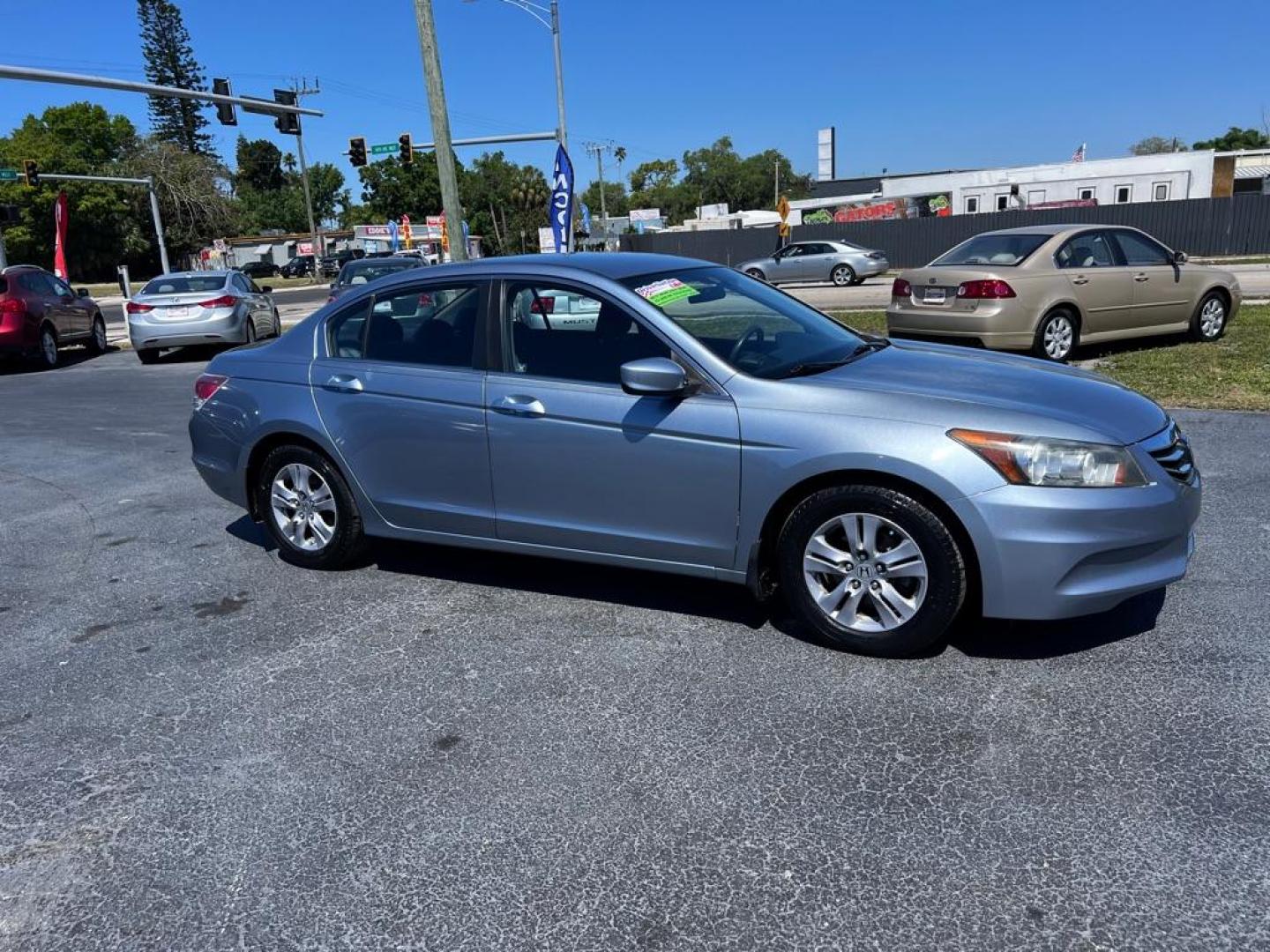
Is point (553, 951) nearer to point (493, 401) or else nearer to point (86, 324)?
point (493, 401)

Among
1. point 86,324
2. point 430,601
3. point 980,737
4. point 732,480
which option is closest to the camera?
point 980,737

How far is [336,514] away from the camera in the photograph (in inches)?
201

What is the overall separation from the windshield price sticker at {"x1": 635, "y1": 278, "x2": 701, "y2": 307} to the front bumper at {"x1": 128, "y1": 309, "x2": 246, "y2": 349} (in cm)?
1272

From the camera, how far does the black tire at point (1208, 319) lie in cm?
1159

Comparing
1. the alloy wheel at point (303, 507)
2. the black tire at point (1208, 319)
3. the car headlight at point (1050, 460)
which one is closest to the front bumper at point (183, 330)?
the alloy wheel at point (303, 507)

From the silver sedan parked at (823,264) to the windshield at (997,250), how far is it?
63.4 ft

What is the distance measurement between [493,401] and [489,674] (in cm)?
127

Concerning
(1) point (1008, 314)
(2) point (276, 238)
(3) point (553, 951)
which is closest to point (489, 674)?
(3) point (553, 951)

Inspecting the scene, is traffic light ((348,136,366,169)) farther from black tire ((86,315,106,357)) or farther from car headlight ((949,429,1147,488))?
car headlight ((949,429,1147,488))

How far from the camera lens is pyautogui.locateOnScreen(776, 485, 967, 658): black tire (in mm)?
3635

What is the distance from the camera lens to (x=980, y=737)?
328 cm

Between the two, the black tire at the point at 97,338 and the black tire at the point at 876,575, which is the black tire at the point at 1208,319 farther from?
the black tire at the point at 97,338

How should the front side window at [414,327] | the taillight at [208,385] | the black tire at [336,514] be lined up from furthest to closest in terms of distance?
1. the taillight at [208,385]
2. the black tire at [336,514]
3. the front side window at [414,327]

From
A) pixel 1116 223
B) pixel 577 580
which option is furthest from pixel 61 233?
pixel 1116 223
